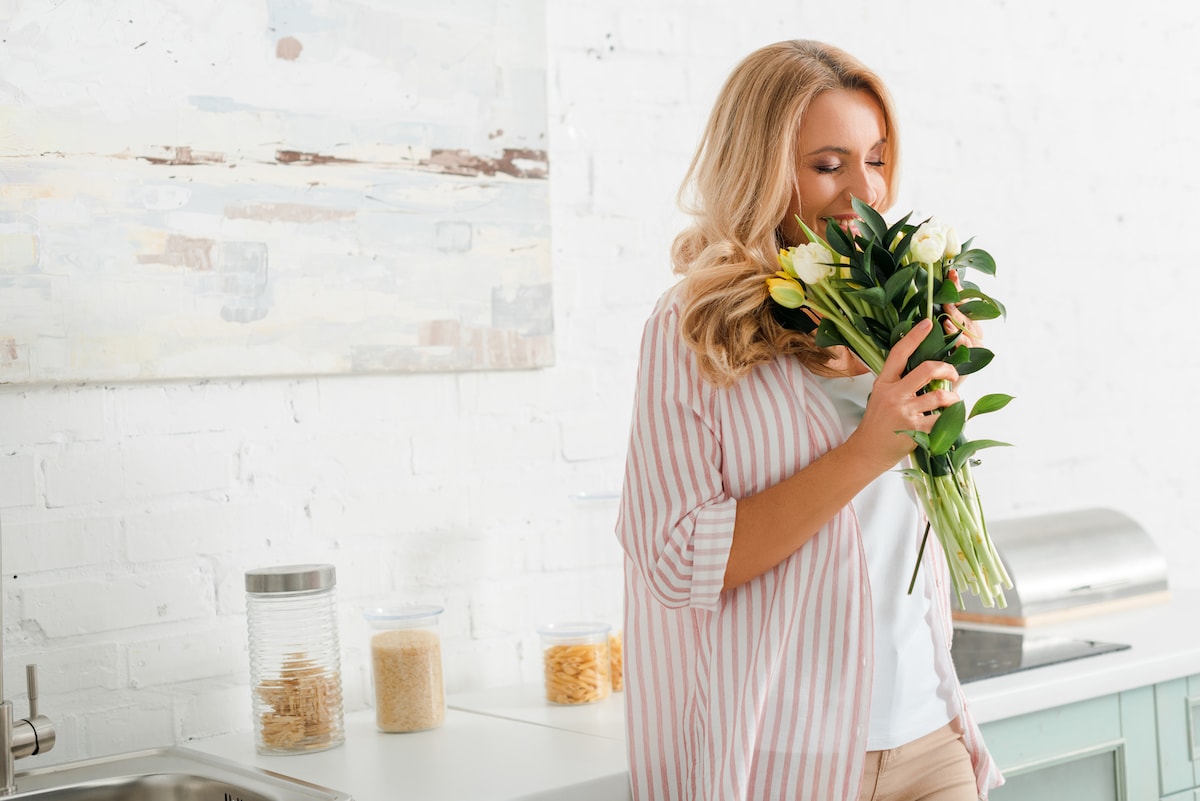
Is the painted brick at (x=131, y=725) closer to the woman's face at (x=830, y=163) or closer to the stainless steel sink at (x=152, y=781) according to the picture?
the stainless steel sink at (x=152, y=781)

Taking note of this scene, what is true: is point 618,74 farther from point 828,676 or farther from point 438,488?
point 828,676

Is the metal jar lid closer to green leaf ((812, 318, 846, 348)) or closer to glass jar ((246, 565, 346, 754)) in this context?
glass jar ((246, 565, 346, 754))

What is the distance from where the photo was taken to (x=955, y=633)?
2.36 m

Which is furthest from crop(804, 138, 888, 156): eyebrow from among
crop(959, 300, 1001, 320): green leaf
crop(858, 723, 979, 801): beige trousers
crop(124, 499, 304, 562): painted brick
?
crop(124, 499, 304, 562): painted brick

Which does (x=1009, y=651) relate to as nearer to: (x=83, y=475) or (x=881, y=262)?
(x=881, y=262)

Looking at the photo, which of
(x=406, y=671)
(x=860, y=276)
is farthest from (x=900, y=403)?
(x=406, y=671)

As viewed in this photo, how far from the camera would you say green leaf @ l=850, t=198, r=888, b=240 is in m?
1.45

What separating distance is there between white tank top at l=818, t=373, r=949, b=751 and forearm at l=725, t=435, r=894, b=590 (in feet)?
0.34

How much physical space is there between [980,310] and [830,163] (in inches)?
10.2

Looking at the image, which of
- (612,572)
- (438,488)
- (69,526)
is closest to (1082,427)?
(612,572)

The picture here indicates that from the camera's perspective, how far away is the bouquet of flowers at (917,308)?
1.43 metres

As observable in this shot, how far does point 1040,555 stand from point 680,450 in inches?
50.8

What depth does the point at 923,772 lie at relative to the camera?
150cm

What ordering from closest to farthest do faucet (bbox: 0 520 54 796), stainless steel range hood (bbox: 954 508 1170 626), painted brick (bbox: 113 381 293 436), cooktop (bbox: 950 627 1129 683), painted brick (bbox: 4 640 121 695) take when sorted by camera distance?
faucet (bbox: 0 520 54 796) < painted brick (bbox: 4 640 121 695) < painted brick (bbox: 113 381 293 436) < cooktop (bbox: 950 627 1129 683) < stainless steel range hood (bbox: 954 508 1170 626)
